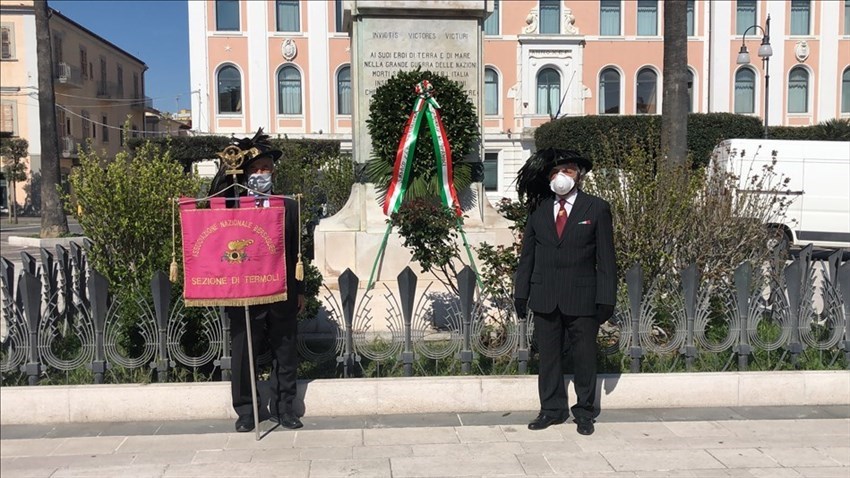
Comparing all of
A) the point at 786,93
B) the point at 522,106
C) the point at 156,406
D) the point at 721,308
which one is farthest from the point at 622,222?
the point at 786,93

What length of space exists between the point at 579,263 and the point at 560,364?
75cm

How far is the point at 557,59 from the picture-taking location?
40719 mm

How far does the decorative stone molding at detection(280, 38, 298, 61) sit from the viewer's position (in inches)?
1570

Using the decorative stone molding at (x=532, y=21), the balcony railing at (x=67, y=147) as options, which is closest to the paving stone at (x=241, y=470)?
the decorative stone molding at (x=532, y=21)

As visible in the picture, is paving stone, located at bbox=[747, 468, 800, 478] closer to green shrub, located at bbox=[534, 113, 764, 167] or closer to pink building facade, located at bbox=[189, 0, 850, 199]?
green shrub, located at bbox=[534, 113, 764, 167]

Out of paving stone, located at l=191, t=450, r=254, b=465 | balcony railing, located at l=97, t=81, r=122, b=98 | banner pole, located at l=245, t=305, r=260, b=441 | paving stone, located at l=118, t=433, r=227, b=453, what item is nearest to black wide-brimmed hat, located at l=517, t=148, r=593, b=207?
banner pole, located at l=245, t=305, r=260, b=441

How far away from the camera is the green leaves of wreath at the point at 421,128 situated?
29.9 ft

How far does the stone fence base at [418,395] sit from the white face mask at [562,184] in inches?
56.5

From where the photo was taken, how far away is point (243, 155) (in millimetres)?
4992

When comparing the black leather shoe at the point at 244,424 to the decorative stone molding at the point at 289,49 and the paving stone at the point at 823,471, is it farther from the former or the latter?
the decorative stone molding at the point at 289,49

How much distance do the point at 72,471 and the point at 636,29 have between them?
41.1 metres

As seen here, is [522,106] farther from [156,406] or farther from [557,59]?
[156,406]

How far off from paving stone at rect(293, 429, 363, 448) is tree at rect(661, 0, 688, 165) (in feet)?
24.2

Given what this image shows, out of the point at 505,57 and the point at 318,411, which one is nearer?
the point at 318,411
